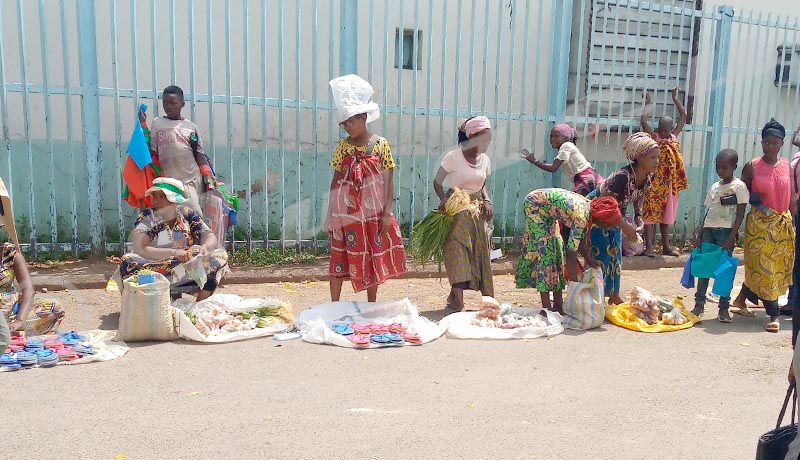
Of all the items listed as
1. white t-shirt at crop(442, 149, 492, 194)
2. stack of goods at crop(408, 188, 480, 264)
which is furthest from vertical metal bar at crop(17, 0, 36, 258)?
white t-shirt at crop(442, 149, 492, 194)

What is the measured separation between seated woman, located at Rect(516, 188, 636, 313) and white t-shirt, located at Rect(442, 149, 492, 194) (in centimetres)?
51

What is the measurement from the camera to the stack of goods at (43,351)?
161 inches

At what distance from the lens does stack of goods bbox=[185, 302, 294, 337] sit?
4.88m

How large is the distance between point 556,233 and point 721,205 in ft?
4.64

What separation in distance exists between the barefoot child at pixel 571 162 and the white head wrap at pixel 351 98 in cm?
296

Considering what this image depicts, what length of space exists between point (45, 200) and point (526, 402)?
5.85m

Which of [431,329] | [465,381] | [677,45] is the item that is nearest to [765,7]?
[677,45]

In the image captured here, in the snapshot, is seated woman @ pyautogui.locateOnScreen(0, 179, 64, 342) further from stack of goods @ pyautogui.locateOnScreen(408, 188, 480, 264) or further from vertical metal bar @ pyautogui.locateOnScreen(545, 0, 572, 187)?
vertical metal bar @ pyautogui.locateOnScreen(545, 0, 572, 187)

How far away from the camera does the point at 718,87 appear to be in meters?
9.09

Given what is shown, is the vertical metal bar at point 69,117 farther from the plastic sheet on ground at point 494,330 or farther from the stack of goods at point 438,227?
the plastic sheet on ground at point 494,330

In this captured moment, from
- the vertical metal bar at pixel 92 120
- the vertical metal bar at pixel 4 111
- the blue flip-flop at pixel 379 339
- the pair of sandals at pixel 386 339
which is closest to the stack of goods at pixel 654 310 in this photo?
the pair of sandals at pixel 386 339

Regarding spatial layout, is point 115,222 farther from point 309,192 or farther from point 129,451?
point 129,451

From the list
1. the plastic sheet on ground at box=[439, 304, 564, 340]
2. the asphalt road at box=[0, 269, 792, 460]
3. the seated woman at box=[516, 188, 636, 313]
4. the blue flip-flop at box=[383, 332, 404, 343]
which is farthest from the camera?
the seated woman at box=[516, 188, 636, 313]

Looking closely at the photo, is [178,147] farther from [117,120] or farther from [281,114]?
[281,114]
